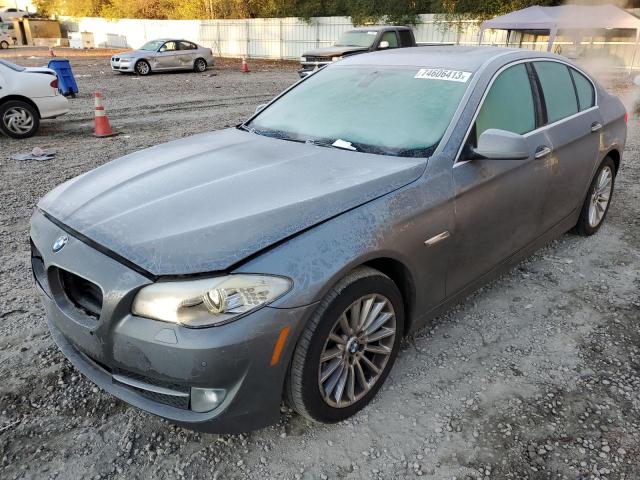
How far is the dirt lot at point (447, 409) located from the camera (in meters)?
2.22

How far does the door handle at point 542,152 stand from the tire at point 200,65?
20.4 metres

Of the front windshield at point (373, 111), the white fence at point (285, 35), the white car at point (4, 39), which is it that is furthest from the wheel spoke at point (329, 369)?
the white car at point (4, 39)

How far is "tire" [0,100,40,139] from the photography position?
846 centimetres

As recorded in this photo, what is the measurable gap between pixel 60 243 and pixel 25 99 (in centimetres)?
786

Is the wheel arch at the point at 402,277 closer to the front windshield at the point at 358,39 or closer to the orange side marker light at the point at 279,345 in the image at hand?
the orange side marker light at the point at 279,345

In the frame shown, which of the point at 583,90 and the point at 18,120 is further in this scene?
the point at 18,120

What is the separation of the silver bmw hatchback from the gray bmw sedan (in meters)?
18.4

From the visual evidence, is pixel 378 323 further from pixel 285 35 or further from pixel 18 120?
pixel 285 35

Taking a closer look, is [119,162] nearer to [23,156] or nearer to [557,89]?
[557,89]

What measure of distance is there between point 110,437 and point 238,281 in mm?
1119

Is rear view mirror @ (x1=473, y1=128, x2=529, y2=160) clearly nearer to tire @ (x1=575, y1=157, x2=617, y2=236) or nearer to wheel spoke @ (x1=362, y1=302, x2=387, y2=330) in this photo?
wheel spoke @ (x1=362, y1=302, x2=387, y2=330)

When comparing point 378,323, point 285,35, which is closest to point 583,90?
point 378,323

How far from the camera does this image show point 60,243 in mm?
2260

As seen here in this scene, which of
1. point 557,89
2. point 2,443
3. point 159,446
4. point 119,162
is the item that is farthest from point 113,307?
point 557,89
